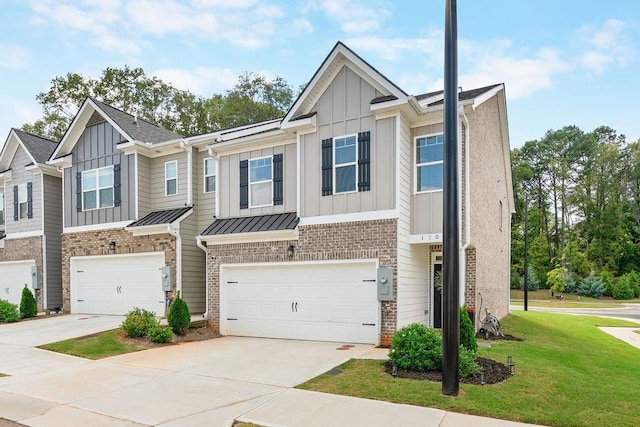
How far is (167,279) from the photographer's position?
14602mm

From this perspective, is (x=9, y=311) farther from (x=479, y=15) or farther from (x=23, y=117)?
(x=23, y=117)

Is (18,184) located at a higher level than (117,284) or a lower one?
higher

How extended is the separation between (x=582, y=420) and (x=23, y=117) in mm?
38639

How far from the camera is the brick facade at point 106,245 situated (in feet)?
49.4

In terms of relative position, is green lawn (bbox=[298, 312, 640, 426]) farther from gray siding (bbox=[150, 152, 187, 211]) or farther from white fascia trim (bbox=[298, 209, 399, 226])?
gray siding (bbox=[150, 152, 187, 211])

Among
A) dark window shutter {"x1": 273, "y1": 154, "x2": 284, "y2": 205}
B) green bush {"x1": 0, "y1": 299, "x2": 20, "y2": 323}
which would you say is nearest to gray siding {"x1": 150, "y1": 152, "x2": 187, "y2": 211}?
dark window shutter {"x1": 273, "y1": 154, "x2": 284, "y2": 205}

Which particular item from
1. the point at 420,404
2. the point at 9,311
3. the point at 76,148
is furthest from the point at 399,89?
the point at 9,311

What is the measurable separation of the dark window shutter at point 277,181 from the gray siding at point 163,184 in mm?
4144

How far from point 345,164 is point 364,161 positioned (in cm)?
55

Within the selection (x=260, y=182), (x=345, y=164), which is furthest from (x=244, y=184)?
(x=345, y=164)

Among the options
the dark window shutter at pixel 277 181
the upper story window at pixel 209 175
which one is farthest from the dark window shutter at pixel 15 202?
the dark window shutter at pixel 277 181

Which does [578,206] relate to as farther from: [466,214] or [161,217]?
[161,217]

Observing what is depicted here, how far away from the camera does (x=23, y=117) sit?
33.2 metres

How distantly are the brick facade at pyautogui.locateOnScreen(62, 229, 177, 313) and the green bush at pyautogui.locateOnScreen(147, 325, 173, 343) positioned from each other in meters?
3.02
